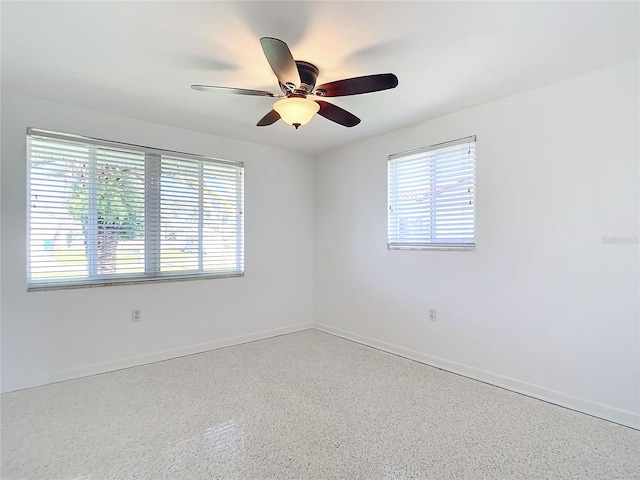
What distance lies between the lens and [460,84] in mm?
2469

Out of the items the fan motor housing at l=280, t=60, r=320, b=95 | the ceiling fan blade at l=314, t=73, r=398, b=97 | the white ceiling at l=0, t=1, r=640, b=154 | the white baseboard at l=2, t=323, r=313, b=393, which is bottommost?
the white baseboard at l=2, t=323, r=313, b=393

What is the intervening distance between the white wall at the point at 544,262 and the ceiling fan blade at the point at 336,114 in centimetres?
115

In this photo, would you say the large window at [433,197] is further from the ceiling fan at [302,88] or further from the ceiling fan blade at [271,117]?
the ceiling fan blade at [271,117]

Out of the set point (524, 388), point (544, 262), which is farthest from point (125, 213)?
point (524, 388)

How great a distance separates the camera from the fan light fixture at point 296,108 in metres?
2.08

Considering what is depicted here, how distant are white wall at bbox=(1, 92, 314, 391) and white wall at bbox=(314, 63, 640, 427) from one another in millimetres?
1379

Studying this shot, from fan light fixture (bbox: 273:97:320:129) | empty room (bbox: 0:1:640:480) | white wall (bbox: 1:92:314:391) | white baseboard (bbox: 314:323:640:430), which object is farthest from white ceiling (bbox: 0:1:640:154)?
white baseboard (bbox: 314:323:640:430)

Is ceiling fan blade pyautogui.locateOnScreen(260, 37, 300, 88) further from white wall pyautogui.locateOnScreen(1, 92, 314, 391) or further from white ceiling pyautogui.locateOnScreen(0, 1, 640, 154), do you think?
white wall pyautogui.locateOnScreen(1, 92, 314, 391)

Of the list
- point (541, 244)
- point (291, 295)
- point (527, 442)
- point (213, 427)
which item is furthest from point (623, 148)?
point (291, 295)

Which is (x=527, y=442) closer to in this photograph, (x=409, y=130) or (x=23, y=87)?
(x=409, y=130)

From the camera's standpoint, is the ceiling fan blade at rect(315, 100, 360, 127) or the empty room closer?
the empty room

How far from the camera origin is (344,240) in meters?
4.17

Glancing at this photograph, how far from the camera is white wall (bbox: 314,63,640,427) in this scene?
219 cm

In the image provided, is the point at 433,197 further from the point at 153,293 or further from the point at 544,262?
the point at 153,293
